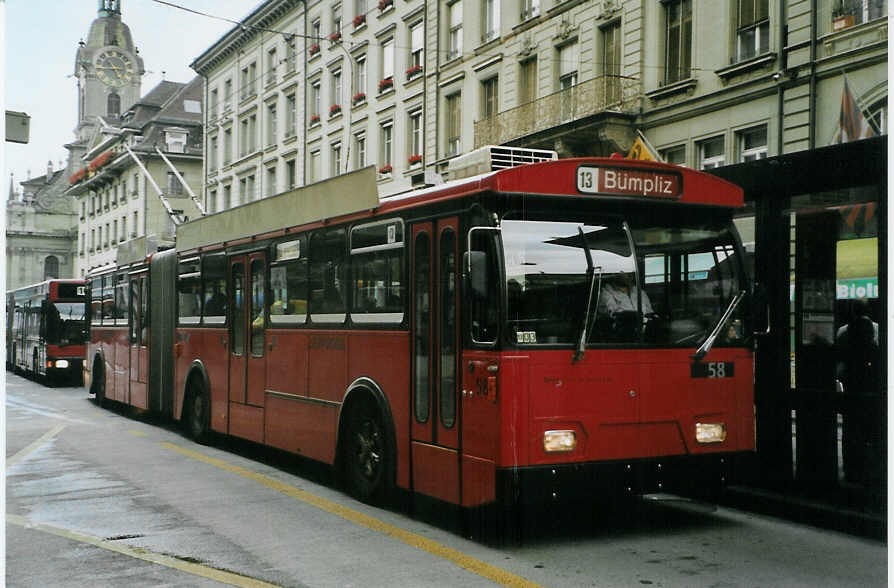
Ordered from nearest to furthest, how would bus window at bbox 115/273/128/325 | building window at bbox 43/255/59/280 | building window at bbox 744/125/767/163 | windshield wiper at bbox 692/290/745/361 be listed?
windshield wiper at bbox 692/290/745/361, bus window at bbox 115/273/128/325, building window at bbox 744/125/767/163, building window at bbox 43/255/59/280

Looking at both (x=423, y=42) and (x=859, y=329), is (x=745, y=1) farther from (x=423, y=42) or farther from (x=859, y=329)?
(x=859, y=329)

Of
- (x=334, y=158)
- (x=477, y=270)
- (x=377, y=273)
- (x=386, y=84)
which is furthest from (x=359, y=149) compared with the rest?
(x=477, y=270)

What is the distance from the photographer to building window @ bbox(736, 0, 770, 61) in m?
20.7

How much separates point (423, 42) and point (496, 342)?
62.9 ft

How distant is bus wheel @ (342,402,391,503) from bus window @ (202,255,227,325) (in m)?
3.90

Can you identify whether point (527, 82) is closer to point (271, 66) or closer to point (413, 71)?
point (413, 71)

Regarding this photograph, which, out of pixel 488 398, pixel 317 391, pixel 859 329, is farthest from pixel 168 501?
pixel 859 329

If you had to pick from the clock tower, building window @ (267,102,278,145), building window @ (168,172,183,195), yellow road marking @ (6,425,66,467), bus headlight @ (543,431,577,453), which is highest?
building window @ (267,102,278,145)

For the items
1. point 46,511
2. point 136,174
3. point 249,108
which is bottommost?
point 46,511

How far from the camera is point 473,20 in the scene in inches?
942

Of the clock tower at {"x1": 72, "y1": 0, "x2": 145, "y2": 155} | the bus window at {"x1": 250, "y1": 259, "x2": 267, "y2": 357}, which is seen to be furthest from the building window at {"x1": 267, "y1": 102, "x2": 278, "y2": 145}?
the bus window at {"x1": 250, "y1": 259, "x2": 267, "y2": 357}

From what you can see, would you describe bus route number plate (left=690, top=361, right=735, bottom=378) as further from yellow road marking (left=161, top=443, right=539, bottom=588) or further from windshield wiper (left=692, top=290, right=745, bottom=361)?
yellow road marking (left=161, top=443, right=539, bottom=588)

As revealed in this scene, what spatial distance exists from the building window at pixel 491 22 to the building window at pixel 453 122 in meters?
1.43

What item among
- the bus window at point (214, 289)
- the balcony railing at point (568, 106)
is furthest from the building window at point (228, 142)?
the bus window at point (214, 289)
